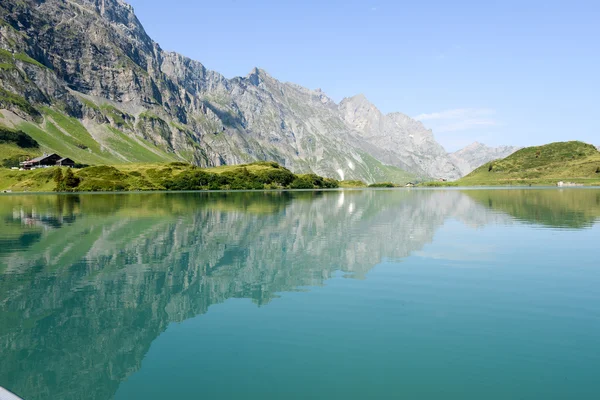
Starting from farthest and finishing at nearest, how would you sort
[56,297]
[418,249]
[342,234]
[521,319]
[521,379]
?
[342,234] → [418,249] → [56,297] → [521,319] → [521,379]

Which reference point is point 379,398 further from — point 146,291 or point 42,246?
point 42,246

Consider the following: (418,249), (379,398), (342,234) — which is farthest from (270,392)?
(342,234)

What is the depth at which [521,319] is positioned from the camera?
23.7 m

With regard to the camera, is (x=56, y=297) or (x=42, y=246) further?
(x=42, y=246)

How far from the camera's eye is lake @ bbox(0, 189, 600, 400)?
1644cm

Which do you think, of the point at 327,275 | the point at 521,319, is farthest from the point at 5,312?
the point at 521,319

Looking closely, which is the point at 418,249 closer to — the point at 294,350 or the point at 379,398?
the point at 294,350

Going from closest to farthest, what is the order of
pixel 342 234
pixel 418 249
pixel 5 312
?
pixel 5 312 < pixel 418 249 < pixel 342 234

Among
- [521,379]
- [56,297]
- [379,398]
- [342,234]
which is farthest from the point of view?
[342,234]

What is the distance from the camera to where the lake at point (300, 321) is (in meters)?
16.4

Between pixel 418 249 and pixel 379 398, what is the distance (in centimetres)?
3519

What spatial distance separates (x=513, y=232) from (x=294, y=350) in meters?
53.3

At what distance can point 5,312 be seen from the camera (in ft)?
84.3

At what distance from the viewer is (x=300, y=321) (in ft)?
77.7
